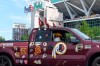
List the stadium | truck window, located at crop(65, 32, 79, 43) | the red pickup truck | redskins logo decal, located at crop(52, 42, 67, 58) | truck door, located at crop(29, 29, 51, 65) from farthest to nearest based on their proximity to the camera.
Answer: the stadium → truck door, located at crop(29, 29, 51, 65) → truck window, located at crop(65, 32, 79, 43) → redskins logo decal, located at crop(52, 42, 67, 58) → the red pickup truck

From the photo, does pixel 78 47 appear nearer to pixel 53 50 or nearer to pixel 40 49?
pixel 53 50

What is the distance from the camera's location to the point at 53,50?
36.3 ft

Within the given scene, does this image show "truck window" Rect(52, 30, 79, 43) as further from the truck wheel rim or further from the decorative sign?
the truck wheel rim

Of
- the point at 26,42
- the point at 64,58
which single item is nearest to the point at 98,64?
the point at 64,58

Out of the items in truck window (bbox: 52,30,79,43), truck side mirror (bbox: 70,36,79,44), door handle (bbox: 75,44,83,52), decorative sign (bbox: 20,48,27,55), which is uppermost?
truck window (bbox: 52,30,79,43)

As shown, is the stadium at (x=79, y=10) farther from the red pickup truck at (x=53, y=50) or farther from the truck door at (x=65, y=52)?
the truck door at (x=65, y=52)

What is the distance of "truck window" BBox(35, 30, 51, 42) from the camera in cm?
1142

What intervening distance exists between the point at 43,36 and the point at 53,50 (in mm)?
770

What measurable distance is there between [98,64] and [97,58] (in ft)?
0.65

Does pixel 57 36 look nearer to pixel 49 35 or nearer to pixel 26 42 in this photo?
pixel 49 35

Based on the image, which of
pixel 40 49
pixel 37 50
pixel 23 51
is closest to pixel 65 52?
pixel 40 49

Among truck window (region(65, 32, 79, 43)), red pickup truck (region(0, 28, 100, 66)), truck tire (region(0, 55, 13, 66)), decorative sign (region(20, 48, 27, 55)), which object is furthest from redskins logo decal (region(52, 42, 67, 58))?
truck tire (region(0, 55, 13, 66))

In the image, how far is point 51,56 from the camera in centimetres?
1109

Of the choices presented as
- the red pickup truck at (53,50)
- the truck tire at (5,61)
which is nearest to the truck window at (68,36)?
the red pickup truck at (53,50)
